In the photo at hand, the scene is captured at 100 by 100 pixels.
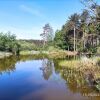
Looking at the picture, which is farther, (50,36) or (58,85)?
(50,36)

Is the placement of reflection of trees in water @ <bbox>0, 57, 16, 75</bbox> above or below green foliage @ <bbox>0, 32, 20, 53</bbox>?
below

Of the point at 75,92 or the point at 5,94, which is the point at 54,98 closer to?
the point at 75,92

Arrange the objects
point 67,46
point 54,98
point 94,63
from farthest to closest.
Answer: point 67,46
point 94,63
point 54,98

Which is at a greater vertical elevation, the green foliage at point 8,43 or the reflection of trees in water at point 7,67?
the green foliage at point 8,43

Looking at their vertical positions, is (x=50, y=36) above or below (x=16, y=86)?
above

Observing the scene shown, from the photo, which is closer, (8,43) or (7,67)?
(7,67)

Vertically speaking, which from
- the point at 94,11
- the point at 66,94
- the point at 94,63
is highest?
the point at 94,11

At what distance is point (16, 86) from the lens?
13.1 metres

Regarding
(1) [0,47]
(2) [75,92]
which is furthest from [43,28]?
(2) [75,92]

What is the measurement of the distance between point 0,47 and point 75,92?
112ft

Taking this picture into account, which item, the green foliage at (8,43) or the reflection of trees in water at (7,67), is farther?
the green foliage at (8,43)

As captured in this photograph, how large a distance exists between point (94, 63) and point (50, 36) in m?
60.4

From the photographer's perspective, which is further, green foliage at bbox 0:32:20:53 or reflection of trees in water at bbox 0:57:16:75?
green foliage at bbox 0:32:20:53

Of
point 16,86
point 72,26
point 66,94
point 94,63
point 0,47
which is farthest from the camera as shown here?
point 0,47
